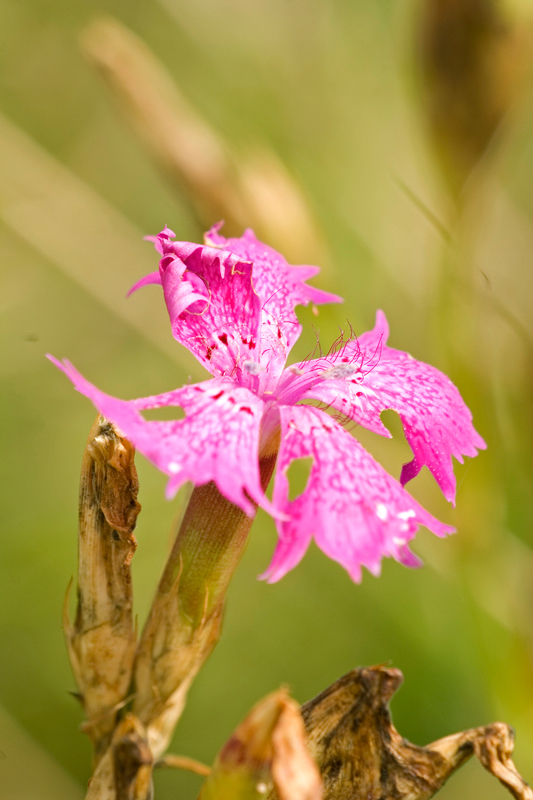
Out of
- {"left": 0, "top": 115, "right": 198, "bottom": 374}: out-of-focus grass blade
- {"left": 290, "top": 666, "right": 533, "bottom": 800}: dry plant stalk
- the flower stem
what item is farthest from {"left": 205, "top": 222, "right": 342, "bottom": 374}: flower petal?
{"left": 0, "top": 115, "right": 198, "bottom": 374}: out-of-focus grass blade

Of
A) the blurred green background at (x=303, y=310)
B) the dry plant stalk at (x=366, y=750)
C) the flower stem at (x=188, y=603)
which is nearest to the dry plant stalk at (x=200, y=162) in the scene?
the blurred green background at (x=303, y=310)

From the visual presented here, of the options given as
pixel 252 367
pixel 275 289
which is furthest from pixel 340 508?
pixel 275 289

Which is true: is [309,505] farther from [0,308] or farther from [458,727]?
[0,308]

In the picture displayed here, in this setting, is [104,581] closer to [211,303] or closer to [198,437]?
[198,437]

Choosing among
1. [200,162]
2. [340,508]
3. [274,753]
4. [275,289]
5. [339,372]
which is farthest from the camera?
[200,162]

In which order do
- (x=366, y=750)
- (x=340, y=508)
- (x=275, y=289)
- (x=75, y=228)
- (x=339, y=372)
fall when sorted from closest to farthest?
(x=340, y=508)
(x=366, y=750)
(x=339, y=372)
(x=275, y=289)
(x=75, y=228)

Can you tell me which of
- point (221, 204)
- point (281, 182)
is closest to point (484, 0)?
point (281, 182)

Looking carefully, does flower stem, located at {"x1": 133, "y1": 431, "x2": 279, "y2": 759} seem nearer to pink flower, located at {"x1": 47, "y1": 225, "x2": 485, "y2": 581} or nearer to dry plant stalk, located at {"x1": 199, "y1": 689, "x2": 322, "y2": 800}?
pink flower, located at {"x1": 47, "y1": 225, "x2": 485, "y2": 581}
